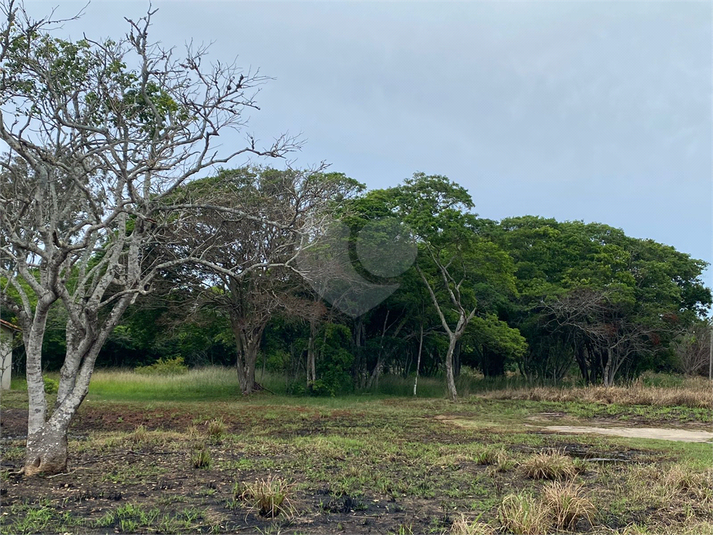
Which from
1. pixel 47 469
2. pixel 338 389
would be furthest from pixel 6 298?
pixel 338 389

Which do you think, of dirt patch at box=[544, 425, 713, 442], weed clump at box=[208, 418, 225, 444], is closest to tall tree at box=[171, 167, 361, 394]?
weed clump at box=[208, 418, 225, 444]

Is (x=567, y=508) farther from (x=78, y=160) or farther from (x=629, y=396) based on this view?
(x=629, y=396)

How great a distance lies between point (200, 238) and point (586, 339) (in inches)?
884

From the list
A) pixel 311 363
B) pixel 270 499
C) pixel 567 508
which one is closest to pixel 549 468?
pixel 567 508

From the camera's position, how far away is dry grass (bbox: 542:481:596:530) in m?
5.88

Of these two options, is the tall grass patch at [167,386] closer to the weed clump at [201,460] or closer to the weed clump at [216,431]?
the weed clump at [216,431]

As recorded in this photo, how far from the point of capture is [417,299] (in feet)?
92.2

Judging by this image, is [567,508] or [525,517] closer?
[525,517]

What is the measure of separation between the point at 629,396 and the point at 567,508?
18744 millimetres

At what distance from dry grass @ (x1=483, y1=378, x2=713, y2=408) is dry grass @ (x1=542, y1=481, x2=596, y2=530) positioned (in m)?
17.8

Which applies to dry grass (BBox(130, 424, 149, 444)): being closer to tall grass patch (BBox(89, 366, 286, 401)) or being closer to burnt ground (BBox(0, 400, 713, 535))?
burnt ground (BBox(0, 400, 713, 535))

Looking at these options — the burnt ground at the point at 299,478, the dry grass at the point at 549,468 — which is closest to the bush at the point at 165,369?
the burnt ground at the point at 299,478

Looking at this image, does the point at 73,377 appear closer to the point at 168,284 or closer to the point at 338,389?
the point at 168,284

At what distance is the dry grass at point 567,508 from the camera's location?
5.88 meters
